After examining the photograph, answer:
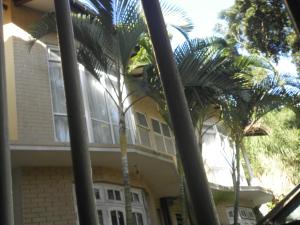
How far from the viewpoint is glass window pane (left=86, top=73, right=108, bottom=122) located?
9897 millimetres

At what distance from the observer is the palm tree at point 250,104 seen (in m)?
9.09

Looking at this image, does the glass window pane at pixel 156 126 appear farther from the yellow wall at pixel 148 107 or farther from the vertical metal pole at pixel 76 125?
the vertical metal pole at pixel 76 125

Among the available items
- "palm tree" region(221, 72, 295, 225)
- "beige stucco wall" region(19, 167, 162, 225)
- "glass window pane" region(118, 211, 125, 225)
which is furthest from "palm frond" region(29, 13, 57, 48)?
"glass window pane" region(118, 211, 125, 225)

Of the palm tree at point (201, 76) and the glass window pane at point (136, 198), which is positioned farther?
the glass window pane at point (136, 198)

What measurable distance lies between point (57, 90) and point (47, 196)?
7.55 feet

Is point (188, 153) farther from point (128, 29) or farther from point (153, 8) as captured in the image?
point (128, 29)

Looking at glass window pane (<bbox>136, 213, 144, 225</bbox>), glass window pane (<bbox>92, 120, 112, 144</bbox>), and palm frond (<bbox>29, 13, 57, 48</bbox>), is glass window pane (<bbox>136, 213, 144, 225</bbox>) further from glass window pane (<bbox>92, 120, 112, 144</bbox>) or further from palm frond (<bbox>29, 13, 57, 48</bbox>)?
palm frond (<bbox>29, 13, 57, 48</bbox>)

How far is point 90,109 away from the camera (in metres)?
9.78

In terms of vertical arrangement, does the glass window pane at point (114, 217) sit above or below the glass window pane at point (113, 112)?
below

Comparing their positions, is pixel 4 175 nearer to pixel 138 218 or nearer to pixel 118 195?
pixel 118 195

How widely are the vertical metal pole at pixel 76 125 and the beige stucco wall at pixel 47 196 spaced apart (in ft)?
16.4

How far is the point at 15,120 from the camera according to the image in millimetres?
8469

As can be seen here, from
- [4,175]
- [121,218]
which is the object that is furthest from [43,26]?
[4,175]

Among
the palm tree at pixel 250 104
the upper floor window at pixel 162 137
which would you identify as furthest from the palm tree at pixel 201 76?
the upper floor window at pixel 162 137
